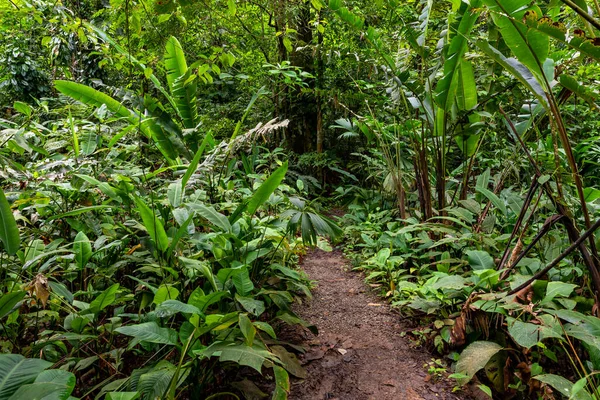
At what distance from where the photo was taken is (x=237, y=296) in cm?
174

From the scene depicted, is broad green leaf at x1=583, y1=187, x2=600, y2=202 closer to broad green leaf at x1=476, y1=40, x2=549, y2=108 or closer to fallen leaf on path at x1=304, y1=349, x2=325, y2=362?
broad green leaf at x1=476, y1=40, x2=549, y2=108

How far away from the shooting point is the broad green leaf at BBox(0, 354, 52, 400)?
1.09 metres

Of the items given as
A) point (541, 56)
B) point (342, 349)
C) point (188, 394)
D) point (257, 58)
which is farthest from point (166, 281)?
point (257, 58)

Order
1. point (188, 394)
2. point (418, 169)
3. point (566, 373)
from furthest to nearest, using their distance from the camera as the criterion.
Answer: point (418, 169) < point (566, 373) < point (188, 394)

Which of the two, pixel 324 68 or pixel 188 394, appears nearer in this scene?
pixel 188 394

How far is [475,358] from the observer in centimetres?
171

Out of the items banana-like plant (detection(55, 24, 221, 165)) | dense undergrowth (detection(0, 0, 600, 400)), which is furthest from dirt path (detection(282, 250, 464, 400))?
banana-like plant (detection(55, 24, 221, 165))

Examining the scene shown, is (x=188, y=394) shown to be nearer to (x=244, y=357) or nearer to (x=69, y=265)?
(x=244, y=357)

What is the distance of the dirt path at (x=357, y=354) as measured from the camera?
1.80 metres

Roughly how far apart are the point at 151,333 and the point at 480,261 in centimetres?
194

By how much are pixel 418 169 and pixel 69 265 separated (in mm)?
2987

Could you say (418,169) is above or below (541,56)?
below

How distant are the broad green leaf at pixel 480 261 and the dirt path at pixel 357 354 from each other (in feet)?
2.09

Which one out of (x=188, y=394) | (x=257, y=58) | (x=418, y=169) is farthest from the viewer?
(x=257, y=58)
